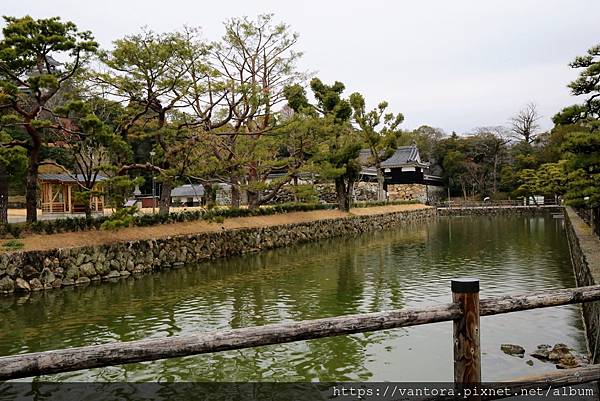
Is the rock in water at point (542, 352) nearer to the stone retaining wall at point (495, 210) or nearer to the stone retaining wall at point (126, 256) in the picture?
the stone retaining wall at point (126, 256)

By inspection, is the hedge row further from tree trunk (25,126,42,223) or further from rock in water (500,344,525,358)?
rock in water (500,344,525,358)

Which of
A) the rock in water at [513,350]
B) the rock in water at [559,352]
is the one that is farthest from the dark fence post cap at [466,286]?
the rock in water at [513,350]

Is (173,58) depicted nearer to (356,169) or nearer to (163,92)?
(163,92)

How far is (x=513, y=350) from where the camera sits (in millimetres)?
6340

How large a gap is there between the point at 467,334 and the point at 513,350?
4123 millimetres

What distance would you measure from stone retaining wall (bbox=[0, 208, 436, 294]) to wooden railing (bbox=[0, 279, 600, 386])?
35.8 feet

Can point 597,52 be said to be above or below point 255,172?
above

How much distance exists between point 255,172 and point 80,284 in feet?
33.5

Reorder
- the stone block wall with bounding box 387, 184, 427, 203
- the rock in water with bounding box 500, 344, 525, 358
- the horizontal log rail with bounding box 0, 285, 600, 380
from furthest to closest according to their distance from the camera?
the stone block wall with bounding box 387, 184, 427, 203, the rock in water with bounding box 500, 344, 525, 358, the horizontal log rail with bounding box 0, 285, 600, 380

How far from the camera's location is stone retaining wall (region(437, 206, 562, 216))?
39.3m

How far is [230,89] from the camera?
18.7 metres

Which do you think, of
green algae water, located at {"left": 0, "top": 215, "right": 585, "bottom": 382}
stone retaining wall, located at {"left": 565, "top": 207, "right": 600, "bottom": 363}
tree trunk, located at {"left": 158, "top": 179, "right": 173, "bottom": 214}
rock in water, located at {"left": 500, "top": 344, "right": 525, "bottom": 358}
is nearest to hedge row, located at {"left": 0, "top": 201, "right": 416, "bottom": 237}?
tree trunk, located at {"left": 158, "top": 179, "right": 173, "bottom": 214}

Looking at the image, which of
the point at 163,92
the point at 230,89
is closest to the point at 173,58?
the point at 163,92

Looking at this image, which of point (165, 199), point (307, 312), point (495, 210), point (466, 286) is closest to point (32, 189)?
point (165, 199)
